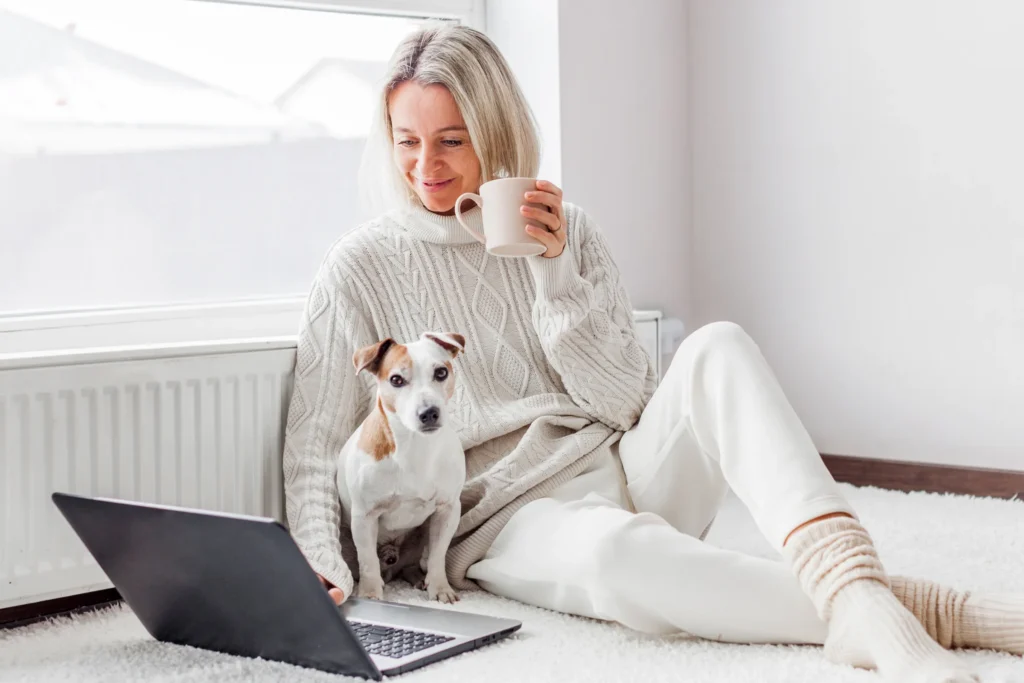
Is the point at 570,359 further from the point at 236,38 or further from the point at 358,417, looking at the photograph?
the point at 236,38

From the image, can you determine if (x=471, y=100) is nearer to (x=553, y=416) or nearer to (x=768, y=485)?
(x=553, y=416)

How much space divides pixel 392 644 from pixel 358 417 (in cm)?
46

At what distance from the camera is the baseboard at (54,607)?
159 centimetres

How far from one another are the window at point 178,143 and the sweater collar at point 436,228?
550mm

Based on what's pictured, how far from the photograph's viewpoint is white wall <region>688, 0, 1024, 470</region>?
2.19 m

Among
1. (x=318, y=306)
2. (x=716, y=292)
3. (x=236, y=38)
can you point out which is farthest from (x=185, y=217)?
(x=716, y=292)

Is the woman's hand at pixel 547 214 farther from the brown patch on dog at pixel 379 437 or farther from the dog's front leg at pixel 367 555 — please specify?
the dog's front leg at pixel 367 555

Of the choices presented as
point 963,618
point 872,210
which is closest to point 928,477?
point 872,210

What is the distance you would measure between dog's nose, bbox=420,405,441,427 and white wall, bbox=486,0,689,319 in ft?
3.77

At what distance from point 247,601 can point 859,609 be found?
0.65 meters

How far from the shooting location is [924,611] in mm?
1216

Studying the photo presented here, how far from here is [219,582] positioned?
4.00 feet

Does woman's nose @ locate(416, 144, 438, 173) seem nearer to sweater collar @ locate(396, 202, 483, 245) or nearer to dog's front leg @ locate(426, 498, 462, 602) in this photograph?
sweater collar @ locate(396, 202, 483, 245)

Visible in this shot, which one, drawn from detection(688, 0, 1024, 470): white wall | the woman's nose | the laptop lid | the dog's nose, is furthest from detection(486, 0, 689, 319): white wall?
the laptop lid
